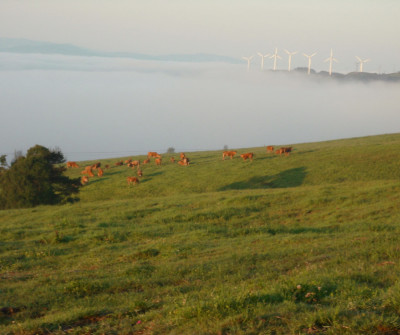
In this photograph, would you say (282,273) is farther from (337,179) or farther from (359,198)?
(337,179)

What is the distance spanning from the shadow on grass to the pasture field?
34.5ft

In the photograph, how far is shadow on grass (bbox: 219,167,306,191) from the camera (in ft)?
126

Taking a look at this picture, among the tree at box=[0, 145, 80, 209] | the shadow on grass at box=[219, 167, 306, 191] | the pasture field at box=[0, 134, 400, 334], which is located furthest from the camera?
the shadow on grass at box=[219, 167, 306, 191]

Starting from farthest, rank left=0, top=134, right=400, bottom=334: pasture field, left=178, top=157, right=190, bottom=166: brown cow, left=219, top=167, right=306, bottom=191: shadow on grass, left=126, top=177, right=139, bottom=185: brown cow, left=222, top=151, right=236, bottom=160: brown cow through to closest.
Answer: left=222, top=151, right=236, bottom=160: brown cow, left=178, top=157, right=190, bottom=166: brown cow, left=126, top=177, right=139, bottom=185: brown cow, left=219, top=167, right=306, bottom=191: shadow on grass, left=0, top=134, right=400, bottom=334: pasture field

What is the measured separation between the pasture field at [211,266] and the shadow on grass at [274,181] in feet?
34.5

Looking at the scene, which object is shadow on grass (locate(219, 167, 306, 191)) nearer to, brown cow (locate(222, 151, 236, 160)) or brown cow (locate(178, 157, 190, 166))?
brown cow (locate(222, 151, 236, 160))

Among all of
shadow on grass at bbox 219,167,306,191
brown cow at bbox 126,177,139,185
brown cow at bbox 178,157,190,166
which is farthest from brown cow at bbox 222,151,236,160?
brown cow at bbox 126,177,139,185

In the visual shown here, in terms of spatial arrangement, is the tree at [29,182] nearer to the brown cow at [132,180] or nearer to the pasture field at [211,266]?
the pasture field at [211,266]

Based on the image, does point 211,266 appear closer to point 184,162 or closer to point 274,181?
point 274,181

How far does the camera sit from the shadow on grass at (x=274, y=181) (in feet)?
126

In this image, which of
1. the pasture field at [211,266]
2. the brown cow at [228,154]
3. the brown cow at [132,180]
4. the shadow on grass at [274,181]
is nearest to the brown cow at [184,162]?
the brown cow at [228,154]

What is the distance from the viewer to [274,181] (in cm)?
3950

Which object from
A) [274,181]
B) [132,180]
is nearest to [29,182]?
[132,180]

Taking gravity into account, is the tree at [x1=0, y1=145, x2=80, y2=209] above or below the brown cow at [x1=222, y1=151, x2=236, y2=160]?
below
